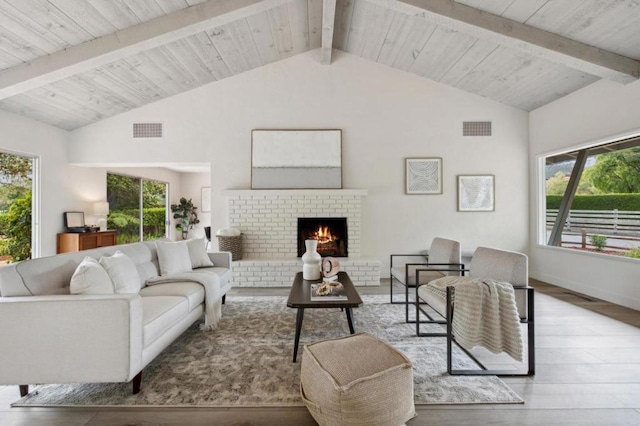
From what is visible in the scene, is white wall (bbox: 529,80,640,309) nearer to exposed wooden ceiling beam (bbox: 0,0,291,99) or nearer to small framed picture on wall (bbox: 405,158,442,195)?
small framed picture on wall (bbox: 405,158,442,195)

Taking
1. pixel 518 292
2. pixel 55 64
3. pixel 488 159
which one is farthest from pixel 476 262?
pixel 55 64

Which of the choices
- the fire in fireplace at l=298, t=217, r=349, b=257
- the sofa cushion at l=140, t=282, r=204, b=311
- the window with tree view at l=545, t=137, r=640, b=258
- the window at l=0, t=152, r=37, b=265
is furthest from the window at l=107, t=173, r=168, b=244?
the window with tree view at l=545, t=137, r=640, b=258

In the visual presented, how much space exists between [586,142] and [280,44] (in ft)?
14.9

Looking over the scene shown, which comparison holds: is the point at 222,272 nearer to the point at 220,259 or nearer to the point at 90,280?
the point at 220,259

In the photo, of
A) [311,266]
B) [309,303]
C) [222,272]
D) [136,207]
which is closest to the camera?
[309,303]

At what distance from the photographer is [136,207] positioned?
7.00 metres

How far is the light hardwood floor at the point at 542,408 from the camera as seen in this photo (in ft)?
5.62

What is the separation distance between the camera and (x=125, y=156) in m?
5.19

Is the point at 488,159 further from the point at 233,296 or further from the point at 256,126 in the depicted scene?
the point at 233,296

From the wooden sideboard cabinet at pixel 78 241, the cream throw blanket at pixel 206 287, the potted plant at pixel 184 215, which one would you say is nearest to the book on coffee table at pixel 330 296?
the cream throw blanket at pixel 206 287

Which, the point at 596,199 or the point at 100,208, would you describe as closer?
the point at 596,199

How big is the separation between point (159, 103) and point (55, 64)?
1862mm

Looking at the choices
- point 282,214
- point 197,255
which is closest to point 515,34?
point 282,214

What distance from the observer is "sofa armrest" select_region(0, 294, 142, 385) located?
1.81 metres
